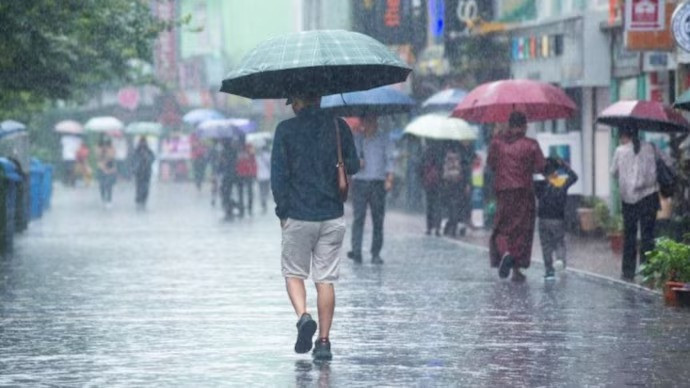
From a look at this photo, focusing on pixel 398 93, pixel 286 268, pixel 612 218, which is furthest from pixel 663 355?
pixel 612 218

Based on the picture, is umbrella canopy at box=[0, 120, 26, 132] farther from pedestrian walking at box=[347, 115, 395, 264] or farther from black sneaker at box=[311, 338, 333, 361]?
black sneaker at box=[311, 338, 333, 361]

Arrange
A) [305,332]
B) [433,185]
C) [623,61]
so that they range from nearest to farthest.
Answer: [305,332] < [623,61] < [433,185]

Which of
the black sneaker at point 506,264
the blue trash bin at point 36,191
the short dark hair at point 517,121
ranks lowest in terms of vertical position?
the blue trash bin at point 36,191

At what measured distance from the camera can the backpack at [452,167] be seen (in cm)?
3070

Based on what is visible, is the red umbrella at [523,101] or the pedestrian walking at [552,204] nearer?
the pedestrian walking at [552,204]

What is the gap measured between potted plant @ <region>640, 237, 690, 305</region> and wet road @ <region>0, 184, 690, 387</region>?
9.3 inches

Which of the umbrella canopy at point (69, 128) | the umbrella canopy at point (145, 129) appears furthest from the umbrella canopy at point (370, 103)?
the umbrella canopy at point (69, 128)

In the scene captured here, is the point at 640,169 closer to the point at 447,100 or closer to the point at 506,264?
the point at 506,264

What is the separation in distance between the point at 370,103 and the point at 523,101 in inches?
127

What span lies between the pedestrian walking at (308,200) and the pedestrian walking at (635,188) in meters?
7.68

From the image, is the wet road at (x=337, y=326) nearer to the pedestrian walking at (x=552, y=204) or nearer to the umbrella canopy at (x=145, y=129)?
the pedestrian walking at (x=552, y=204)

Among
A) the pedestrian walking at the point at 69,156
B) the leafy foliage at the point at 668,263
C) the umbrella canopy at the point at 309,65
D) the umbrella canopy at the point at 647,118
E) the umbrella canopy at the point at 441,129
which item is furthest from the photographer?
the pedestrian walking at the point at 69,156

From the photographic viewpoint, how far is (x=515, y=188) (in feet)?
62.1

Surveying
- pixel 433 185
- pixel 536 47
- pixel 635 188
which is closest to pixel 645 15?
pixel 635 188
